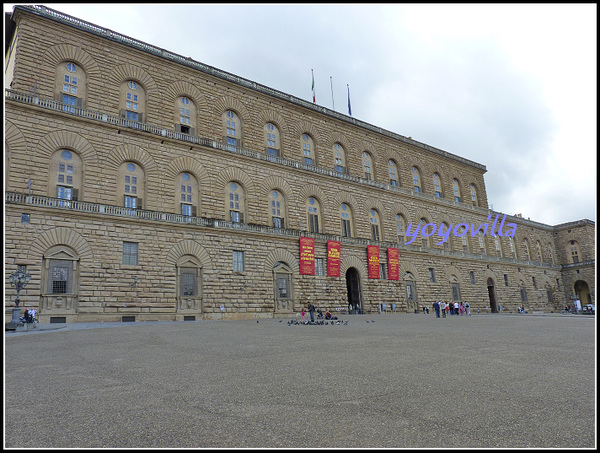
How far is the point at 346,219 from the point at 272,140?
27.5 ft

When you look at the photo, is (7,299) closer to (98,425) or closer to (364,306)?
(98,425)

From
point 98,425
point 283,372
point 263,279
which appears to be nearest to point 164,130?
point 263,279

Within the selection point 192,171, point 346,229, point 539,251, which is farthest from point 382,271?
point 539,251

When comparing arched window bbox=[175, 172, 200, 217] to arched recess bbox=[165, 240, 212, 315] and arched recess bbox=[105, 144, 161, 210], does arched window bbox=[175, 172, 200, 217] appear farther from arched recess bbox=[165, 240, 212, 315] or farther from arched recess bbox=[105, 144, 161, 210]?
arched recess bbox=[165, 240, 212, 315]

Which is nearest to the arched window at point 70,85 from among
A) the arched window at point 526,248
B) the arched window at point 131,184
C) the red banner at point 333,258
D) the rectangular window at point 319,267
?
the arched window at point 131,184

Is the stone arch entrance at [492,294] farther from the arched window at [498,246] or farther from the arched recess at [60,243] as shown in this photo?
the arched recess at [60,243]

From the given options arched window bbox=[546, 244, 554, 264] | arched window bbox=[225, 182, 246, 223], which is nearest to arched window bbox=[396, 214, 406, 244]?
arched window bbox=[225, 182, 246, 223]

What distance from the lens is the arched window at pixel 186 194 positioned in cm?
2412

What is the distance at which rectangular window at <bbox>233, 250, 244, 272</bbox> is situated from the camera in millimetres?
24922

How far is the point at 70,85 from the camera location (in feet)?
72.3

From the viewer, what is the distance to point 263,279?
25703 millimetres

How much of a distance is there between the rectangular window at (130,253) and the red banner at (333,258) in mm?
13075

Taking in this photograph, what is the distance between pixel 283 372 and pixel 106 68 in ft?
75.5

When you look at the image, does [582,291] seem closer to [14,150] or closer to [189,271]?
[189,271]
